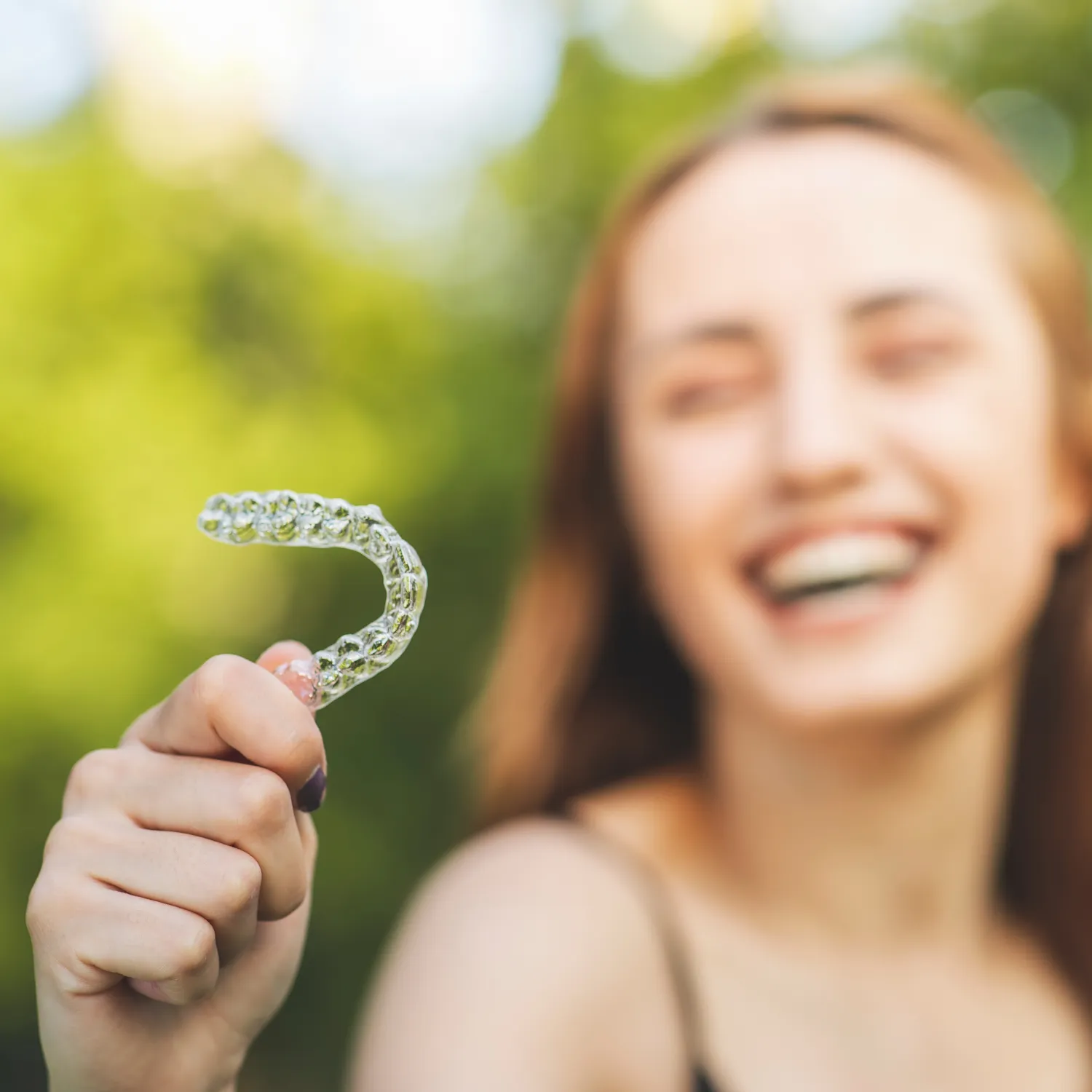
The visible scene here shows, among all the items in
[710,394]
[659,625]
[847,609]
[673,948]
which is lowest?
[673,948]

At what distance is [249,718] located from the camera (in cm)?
76

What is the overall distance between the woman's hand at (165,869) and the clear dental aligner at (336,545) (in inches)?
1.8

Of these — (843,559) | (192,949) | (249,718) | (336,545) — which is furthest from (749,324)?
(192,949)

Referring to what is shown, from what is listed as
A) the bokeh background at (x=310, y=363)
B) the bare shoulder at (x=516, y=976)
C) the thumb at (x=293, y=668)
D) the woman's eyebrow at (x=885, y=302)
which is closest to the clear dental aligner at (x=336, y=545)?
the thumb at (x=293, y=668)

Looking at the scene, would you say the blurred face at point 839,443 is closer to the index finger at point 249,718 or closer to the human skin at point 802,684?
the human skin at point 802,684

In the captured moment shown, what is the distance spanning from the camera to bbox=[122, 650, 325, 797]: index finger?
0.76m

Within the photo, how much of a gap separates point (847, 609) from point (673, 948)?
1.44ft

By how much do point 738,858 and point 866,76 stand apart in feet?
3.68

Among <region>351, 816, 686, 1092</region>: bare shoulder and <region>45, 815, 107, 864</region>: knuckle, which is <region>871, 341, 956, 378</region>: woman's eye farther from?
<region>45, 815, 107, 864</region>: knuckle

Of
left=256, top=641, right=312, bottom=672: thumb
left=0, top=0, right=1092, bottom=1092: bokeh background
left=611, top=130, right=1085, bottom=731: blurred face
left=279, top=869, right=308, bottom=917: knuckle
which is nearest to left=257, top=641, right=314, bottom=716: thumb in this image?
left=256, top=641, right=312, bottom=672: thumb

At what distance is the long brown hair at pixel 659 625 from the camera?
155 cm

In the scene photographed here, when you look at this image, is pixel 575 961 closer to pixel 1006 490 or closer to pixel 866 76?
pixel 1006 490

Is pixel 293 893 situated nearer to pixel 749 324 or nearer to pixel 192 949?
pixel 192 949

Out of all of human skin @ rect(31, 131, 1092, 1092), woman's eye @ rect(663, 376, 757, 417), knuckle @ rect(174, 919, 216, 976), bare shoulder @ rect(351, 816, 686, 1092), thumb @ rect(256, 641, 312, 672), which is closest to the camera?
knuckle @ rect(174, 919, 216, 976)
